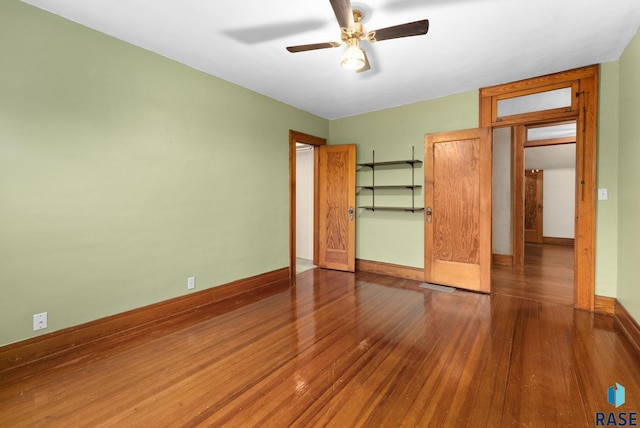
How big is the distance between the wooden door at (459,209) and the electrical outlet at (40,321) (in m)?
4.18

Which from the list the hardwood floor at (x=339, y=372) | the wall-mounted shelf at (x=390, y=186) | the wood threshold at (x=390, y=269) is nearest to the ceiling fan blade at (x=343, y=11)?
the hardwood floor at (x=339, y=372)

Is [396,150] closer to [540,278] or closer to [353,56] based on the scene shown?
[353,56]

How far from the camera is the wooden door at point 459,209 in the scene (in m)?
3.72

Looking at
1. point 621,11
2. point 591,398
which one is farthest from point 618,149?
point 591,398

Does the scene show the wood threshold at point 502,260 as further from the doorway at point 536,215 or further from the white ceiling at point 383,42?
the white ceiling at point 383,42

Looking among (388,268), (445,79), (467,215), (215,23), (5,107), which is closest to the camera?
(5,107)

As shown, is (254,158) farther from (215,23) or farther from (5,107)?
(5,107)

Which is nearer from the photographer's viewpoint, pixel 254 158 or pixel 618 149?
pixel 618 149

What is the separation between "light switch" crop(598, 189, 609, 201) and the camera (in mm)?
3014

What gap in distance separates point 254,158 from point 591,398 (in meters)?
3.83

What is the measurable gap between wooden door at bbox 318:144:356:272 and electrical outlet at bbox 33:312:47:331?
141 inches

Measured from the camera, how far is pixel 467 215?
12.7 feet

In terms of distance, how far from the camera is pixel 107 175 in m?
2.58

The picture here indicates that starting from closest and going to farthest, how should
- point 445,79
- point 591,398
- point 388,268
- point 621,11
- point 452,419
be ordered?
point 452,419
point 591,398
point 621,11
point 445,79
point 388,268
